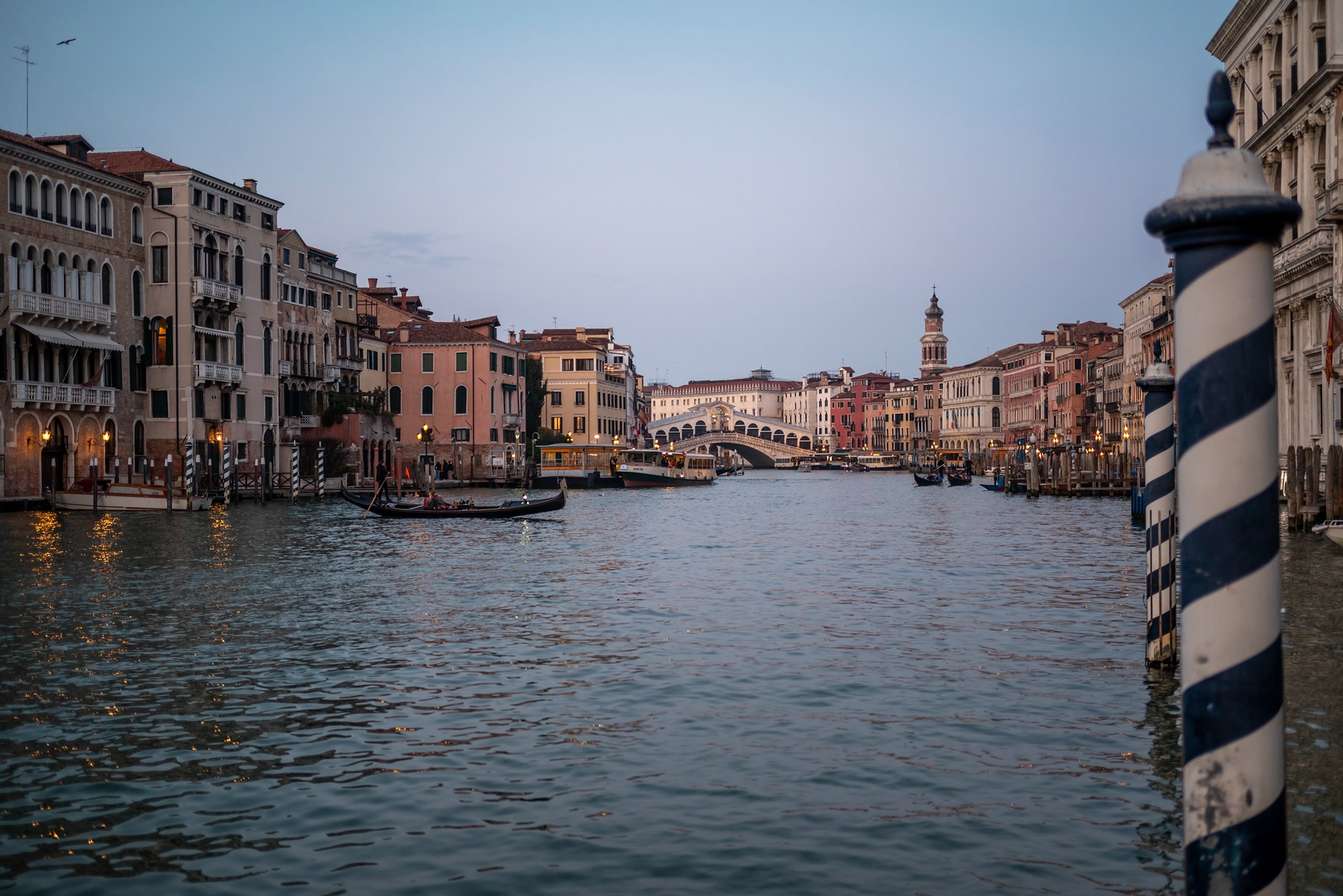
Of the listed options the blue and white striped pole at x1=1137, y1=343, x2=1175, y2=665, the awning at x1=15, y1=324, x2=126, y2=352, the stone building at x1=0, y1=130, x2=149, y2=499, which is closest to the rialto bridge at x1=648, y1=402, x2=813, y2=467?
the stone building at x1=0, y1=130, x2=149, y2=499

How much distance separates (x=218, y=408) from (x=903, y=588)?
28750mm

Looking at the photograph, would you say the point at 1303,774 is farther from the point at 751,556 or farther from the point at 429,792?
the point at 751,556

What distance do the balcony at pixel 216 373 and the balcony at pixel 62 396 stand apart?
2900 millimetres

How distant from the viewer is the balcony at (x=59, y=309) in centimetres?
3027

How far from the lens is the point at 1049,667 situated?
9.21m

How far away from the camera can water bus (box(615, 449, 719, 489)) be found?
5891 cm

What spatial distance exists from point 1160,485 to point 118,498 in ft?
92.9

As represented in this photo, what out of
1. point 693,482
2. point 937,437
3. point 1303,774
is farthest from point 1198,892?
point 937,437

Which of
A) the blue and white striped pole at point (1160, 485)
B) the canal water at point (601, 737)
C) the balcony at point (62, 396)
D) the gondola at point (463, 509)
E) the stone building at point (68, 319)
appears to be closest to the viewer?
the canal water at point (601, 737)

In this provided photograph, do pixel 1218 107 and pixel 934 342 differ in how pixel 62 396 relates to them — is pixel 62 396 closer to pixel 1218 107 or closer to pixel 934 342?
pixel 1218 107

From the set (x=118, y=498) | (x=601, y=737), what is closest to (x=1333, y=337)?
(x=601, y=737)

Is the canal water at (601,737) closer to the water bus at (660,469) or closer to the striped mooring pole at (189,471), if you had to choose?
the striped mooring pole at (189,471)

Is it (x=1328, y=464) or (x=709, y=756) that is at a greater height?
(x=1328, y=464)

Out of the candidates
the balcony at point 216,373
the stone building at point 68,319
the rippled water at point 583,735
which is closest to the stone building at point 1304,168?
the rippled water at point 583,735
